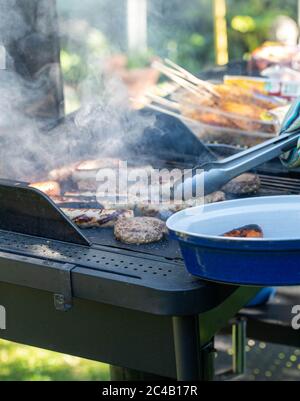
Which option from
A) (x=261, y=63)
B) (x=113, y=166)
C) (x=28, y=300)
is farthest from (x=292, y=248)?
(x=261, y=63)

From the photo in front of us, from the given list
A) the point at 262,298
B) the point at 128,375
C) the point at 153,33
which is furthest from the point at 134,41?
the point at 128,375

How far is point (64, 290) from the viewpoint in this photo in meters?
1.90

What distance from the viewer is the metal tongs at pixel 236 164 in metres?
2.07

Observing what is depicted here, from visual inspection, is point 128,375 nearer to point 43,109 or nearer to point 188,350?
point 188,350

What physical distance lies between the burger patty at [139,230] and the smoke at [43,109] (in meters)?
0.78

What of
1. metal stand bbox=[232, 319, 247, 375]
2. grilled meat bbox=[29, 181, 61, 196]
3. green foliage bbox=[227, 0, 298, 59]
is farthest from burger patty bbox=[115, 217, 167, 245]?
green foliage bbox=[227, 0, 298, 59]

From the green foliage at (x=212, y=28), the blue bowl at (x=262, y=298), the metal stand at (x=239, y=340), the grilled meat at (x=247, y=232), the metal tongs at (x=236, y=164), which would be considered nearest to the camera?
the grilled meat at (x=247, y=232)

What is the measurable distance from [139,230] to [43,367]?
5.89 feet

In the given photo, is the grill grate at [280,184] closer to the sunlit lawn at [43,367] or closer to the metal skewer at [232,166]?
the metal skewer at [232,166]

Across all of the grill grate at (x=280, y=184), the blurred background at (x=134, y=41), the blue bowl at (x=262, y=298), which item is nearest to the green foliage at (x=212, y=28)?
the blurred background at (x=134, y=41)

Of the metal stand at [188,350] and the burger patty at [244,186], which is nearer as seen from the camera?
the metal stand at [188,350]

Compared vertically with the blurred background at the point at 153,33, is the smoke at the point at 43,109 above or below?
below

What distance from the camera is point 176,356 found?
6.33 feet
